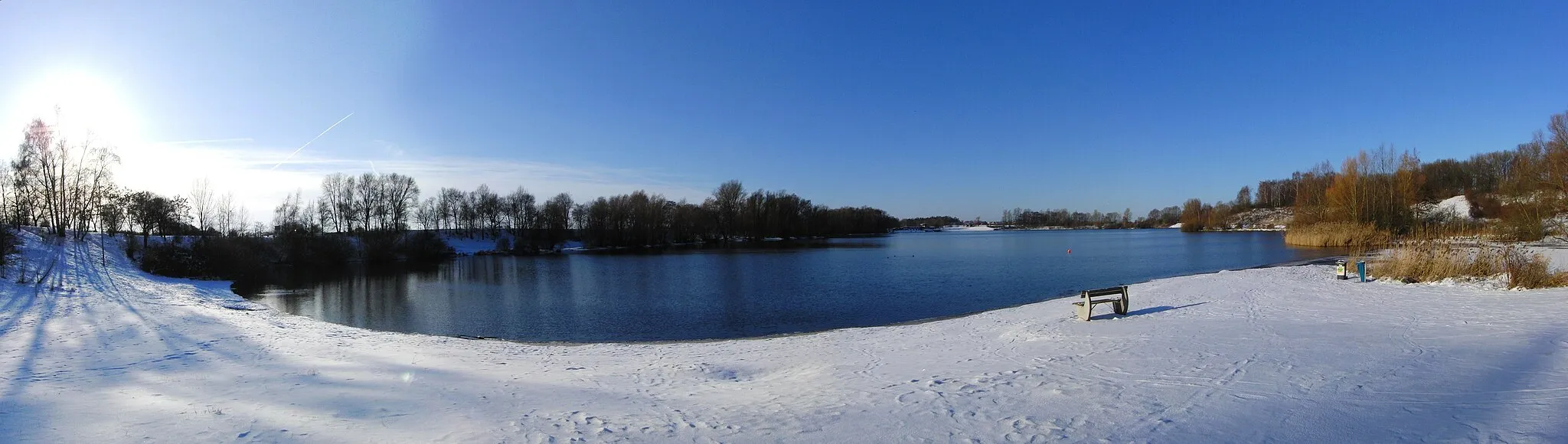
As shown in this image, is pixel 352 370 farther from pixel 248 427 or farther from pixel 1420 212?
pixel 1420 212

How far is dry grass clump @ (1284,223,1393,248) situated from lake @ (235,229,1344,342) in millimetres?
1875

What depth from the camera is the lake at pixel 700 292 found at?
55.8 ft

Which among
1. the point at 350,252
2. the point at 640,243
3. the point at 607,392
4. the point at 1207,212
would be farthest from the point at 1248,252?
the point at 1207,212

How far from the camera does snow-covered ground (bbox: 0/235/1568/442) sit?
4.93 meters

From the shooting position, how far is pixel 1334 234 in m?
42.9

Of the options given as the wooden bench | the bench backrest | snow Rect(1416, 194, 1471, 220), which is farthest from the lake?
snow Rect(1416, 194, 1471, 220)

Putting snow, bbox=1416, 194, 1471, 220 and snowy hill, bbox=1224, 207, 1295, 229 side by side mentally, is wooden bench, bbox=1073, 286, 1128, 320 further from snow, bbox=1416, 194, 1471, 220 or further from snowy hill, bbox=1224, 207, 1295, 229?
snowy hill, bbox=1224, 207, 1295, 229

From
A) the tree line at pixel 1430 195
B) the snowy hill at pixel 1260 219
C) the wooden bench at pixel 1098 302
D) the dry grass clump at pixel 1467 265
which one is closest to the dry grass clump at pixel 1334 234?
the tree line at pixel 1430 195

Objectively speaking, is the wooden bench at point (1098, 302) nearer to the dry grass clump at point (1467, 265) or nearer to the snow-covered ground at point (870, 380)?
the snow-covered ground at point (870, 380)

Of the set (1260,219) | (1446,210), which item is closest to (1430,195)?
(1446,210)

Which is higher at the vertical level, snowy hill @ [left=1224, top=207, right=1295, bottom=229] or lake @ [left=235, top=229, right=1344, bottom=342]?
snowy hill @ [left=1224, top=207, right=1295, bottom=229]

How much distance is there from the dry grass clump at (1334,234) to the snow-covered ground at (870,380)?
33.4 meters

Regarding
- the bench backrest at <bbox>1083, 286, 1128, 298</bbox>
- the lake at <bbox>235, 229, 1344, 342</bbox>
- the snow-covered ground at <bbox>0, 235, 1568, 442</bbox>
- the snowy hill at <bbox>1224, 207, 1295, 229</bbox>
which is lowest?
the lake at <bbox>235, 229, 1344, 342</bbox>

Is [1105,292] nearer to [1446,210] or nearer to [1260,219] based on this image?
[1446,210]
